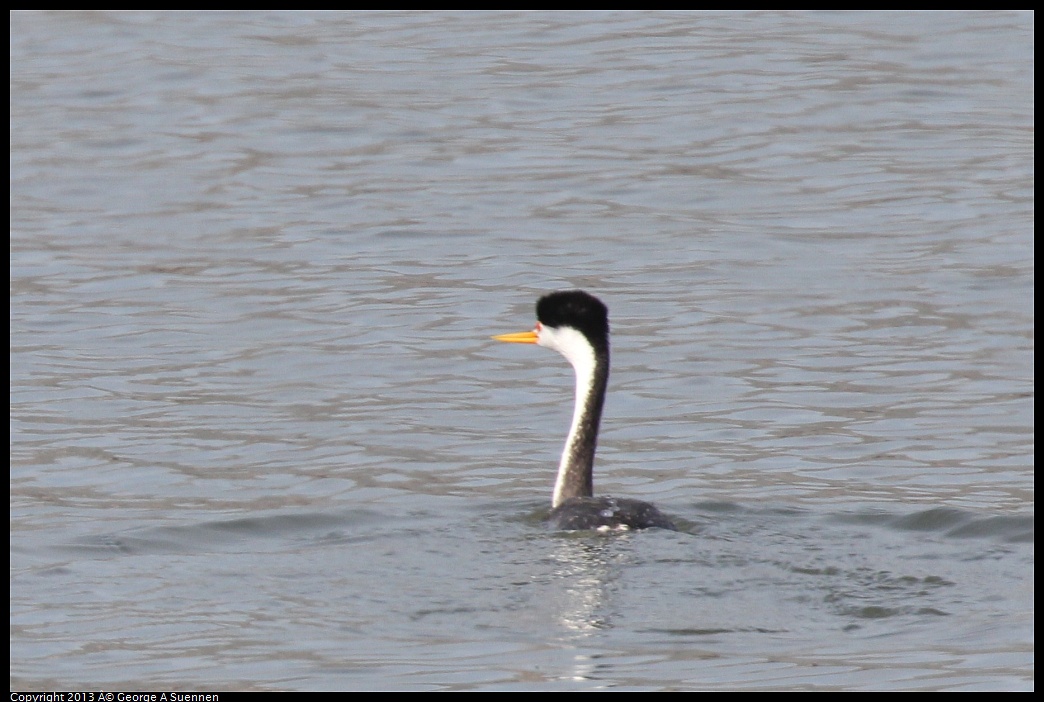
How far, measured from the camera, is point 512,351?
1567 centimetres

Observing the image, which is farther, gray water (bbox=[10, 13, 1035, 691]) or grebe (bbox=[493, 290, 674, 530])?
grebe (bbox=[493, 290, 674, 530])

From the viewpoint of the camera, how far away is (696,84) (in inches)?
974

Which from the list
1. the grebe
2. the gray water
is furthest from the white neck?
the gray water

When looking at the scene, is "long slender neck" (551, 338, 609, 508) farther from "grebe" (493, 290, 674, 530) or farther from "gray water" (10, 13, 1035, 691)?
"gray water" (10, 13, 1035, 691)

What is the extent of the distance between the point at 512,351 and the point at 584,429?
443 cm

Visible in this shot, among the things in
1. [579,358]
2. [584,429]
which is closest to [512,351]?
[579,358]

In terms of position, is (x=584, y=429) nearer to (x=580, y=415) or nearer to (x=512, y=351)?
(x=580, y=415)

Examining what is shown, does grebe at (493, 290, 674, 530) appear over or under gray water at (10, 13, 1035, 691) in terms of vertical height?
over

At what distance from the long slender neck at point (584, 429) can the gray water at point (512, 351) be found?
1.18 ft

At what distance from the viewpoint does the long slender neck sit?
11.2 meters

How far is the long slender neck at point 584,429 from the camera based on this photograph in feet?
36.8

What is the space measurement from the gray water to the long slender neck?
36cm

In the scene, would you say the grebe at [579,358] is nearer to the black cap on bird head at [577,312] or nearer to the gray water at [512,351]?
the black cap on bird head at [577,312]

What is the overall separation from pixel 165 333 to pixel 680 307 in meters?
4.16
